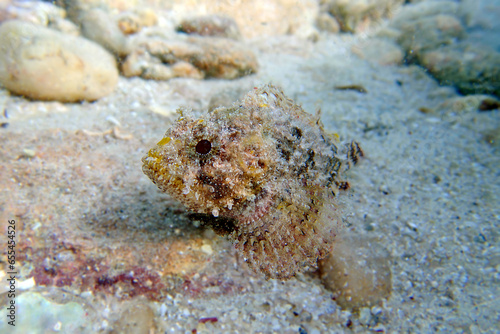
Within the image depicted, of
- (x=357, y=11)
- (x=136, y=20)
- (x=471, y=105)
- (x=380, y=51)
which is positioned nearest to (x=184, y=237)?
(x=136, y=20)

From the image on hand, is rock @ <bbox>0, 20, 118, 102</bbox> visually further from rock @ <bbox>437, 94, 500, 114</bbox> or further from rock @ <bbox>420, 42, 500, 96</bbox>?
rock @ <bbox>420, 42, 500, 96</bbox>

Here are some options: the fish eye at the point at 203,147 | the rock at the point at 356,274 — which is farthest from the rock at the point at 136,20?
the rock at the point at 356,274

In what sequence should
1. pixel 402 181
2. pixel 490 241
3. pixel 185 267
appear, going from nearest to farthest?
1. pixel 185 267
2. pixel 490 241
3. pixel 402 181

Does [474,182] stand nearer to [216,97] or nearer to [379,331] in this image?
[379,331]

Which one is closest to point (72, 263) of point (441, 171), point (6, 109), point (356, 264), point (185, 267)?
point (185, 267)

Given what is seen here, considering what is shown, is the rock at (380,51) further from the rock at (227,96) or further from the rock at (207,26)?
the rock at (227,96)

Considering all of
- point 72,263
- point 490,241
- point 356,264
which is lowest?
point 72,263

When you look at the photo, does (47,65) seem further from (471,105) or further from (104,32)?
(471,105)
